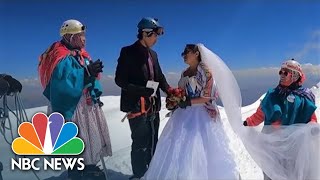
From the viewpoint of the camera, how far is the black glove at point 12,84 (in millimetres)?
2855

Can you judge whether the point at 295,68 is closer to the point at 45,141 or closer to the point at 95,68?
the point at 95,68

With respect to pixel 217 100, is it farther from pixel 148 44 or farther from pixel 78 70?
pixel 78 70

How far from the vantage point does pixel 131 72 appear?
119 inches

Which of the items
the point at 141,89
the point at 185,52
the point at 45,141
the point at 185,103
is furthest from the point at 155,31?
the point at 45,141

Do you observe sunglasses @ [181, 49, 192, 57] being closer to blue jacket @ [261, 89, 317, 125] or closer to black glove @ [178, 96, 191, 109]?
black glove @ [178, 96, 191, 109]

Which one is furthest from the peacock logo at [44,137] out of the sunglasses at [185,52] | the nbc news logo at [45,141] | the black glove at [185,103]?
the sunglasses at [185,52]

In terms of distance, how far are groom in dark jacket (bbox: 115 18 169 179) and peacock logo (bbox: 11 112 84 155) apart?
42 centimetres

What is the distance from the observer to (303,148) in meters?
2.83

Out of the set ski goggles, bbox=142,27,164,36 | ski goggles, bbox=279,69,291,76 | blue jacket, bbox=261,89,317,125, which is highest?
ski goggles, bbox=142,27,164,36

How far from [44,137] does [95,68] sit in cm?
52

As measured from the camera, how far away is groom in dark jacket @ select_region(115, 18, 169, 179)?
9.84ft

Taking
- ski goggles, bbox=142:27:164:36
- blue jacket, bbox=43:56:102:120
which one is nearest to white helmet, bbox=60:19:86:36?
blue jacket, bbox=43:56:102:120

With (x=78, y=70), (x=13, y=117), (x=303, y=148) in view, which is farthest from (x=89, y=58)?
(x=303, y=148)

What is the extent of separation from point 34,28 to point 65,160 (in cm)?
85
